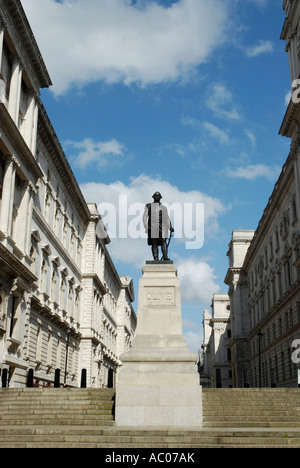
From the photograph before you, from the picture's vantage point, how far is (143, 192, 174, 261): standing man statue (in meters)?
17.6

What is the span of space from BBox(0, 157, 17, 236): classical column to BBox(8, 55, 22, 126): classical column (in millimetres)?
2877

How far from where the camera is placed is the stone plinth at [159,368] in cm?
1447

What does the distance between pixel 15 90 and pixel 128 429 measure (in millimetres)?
23620

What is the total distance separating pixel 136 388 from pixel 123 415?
2.65 feet

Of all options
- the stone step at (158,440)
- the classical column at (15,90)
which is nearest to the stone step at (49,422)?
the stone step at (158,440)

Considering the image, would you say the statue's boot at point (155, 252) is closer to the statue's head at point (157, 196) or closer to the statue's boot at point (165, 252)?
the statue's boot at point (165, 252)

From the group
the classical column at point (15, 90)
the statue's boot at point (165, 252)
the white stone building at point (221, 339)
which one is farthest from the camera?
the white stone building at point (221, 339)

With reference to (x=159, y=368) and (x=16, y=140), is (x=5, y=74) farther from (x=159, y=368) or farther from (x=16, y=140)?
(x=159, y=368)

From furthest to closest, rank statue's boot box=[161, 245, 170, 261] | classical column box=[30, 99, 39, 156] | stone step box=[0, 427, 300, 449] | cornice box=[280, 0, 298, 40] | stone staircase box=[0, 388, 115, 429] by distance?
cornice box=[280, 0, 298, 40]
classical column box=[30, 99, 39, 156]
statue's boot box=[161, 245, 170, 261]
stone staircase box=[0, 388, 115, 429]
stone step box=[0, 427, 300, 449]

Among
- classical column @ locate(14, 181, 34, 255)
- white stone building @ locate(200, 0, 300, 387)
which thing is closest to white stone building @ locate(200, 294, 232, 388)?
white stone building @ locate(200, 0, 300, 387)

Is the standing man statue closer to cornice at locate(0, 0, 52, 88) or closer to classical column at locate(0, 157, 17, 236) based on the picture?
classical column at locate(0, 157, 17, 236)

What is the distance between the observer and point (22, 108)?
33.2 metres

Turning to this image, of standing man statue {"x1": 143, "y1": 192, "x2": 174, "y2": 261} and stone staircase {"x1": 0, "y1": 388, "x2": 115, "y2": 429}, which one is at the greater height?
standing man statue {"x1": 143, "y1": 192, "x2": 174, "y2": 261}

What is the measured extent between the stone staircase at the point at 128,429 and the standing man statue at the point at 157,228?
5.33m
